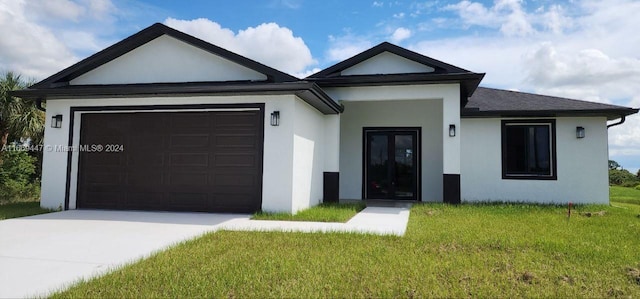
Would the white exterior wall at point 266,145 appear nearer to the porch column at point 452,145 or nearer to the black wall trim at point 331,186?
the black wall trim at point 331,186

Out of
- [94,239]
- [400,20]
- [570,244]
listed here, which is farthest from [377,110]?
[94,239]

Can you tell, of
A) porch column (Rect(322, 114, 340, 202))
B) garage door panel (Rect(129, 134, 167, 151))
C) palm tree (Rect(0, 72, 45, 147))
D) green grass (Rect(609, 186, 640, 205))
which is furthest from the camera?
green grass (Rect(609, 186, 640, 205))

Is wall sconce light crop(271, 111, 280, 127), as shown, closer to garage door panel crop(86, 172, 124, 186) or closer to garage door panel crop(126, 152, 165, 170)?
garage door panel crop(126, 152, 165, 170)

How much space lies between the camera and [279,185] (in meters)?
7.97

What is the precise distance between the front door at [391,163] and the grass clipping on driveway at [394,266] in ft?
17.4

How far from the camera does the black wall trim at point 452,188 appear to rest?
979cm

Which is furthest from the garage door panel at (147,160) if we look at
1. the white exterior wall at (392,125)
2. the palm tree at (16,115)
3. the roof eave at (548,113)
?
the roof eave at (548,113)

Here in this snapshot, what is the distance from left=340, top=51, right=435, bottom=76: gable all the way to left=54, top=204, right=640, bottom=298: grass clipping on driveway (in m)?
5.52

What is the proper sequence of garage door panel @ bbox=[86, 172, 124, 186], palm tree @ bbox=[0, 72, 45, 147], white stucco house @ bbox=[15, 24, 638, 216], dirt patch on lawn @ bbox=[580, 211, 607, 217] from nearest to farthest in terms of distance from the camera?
white stucco house @ bbox=[15, 24, 638, 216] → dirt patch on lawn @ bbox=[580, 211, 607, 217] → garage door panel @ bbox=[86, 172, 124, 186] → palm tree @ bbox=[0, 72, 45, 147]

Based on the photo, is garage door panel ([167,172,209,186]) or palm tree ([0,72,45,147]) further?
palm tree ([0,72,45,147])

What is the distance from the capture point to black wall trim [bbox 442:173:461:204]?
32.1 feet

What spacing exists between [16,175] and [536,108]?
1734cm

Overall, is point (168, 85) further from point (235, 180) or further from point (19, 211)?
point (19, 211)

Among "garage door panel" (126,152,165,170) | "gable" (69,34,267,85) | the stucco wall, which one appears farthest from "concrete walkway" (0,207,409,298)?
"gable" (69,34,267,85)
